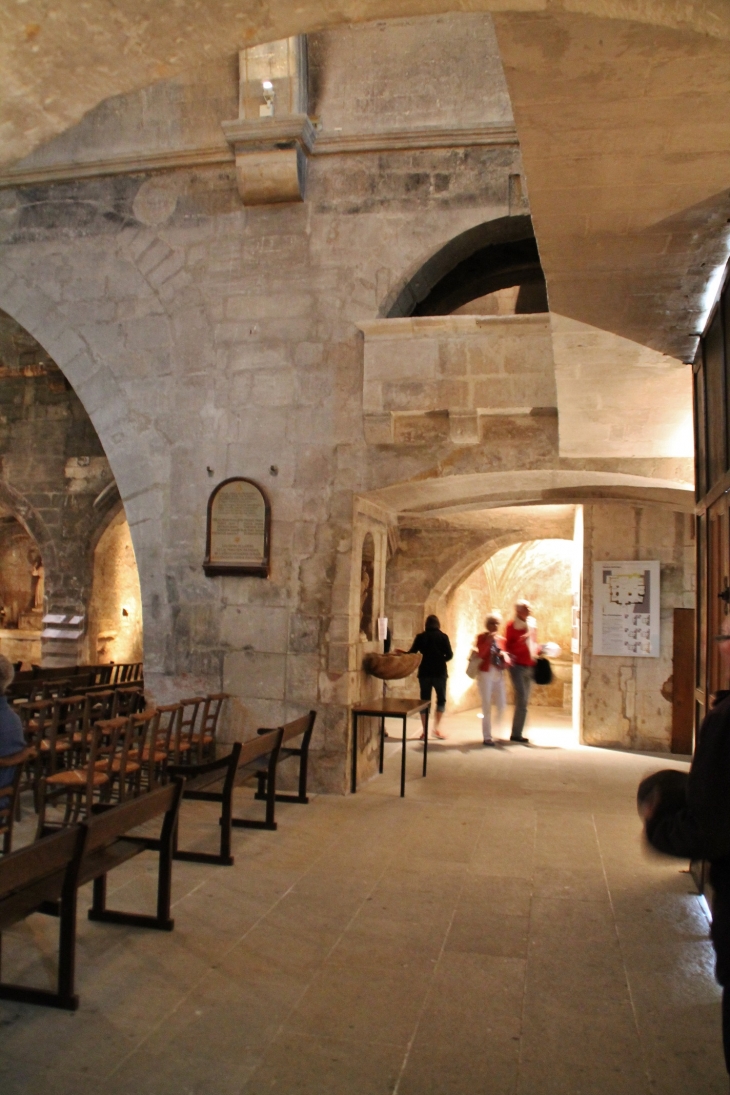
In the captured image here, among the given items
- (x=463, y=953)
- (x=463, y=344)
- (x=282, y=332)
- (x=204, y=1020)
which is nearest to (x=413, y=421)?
(x=463, y=344)

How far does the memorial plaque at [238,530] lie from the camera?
6.05 metres

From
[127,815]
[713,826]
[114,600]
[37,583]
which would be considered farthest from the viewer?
[37,583]

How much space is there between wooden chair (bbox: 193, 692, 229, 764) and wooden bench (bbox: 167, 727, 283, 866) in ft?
1.77

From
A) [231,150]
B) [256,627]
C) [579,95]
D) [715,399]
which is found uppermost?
[231,150]

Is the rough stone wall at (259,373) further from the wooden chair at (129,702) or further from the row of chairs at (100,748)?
the row of chairs at (100,748)

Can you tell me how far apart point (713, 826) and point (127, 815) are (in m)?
2.05

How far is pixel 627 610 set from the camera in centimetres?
817

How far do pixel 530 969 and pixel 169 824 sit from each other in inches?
57.3

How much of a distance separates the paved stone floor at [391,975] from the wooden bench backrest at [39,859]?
48 cm

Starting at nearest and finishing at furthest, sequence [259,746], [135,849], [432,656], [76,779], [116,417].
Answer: [135,849]
[76,779]
[259,746]
[116,417]
[432,656]

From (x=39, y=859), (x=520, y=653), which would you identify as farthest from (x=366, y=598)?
(x=39, y=859)

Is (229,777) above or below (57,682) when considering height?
below

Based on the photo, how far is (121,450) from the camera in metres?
6.45

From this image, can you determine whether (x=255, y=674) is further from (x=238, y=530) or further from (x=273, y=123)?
(x=273, y=123)
